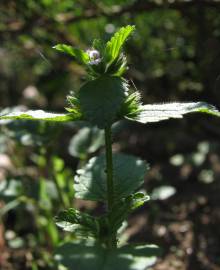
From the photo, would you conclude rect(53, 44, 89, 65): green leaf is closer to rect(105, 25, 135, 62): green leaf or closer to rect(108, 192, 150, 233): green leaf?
rect(105, 25, 135, 62): green leaf

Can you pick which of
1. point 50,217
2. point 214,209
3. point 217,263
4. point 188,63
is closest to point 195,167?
point 214,209

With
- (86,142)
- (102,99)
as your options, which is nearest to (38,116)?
(102,99)

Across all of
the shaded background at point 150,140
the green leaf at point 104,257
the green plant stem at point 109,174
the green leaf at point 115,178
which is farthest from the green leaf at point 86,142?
the green leaf at point 104,257

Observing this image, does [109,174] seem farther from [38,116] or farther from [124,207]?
[38,116]

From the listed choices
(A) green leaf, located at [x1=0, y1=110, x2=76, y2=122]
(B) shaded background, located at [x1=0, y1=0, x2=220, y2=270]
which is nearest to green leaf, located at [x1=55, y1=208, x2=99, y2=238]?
(A) green leaf, located at [x1=0, y1=110, x2=76, y2=122]

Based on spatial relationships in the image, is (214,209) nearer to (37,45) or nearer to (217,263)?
(217,263)

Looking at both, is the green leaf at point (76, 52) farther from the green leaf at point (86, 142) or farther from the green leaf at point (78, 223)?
the green leaf at point (86, 142)

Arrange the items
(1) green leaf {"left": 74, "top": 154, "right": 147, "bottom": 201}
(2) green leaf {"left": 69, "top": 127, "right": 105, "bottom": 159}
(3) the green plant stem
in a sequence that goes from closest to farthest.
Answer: (3) the green plant stem → (1) green leaf {"left": 74, "top": 154, "right": 147, "bottom": 201} → (2) green leaf {"left": 69, "top": 127, "right": 105, "bottom": 159}
